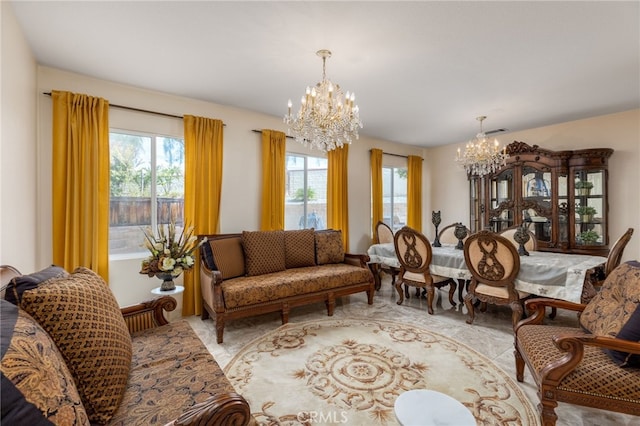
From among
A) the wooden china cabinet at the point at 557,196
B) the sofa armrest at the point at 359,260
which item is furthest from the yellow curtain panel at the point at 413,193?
the sofa armrest at the point at 359,260

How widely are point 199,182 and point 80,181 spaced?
1124 mm

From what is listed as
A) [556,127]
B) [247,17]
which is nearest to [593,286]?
[556,127]

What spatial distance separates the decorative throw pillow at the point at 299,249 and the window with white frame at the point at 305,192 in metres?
0.58

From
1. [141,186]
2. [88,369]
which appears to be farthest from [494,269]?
[141,186]

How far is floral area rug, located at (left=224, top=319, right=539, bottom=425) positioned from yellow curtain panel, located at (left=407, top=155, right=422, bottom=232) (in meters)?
3.41

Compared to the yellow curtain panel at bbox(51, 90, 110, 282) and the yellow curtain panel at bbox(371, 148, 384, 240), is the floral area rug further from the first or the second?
the yellow curtain panel at bbox(371, 148, 384, 240)

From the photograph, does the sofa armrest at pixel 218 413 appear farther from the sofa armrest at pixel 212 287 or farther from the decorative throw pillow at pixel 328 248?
the decorative throw pillow at pixel 328 248

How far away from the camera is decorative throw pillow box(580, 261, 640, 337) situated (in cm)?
157

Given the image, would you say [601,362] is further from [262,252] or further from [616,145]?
[616,145]

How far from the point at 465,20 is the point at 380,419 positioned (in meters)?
2.74

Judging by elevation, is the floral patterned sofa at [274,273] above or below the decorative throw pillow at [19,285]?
below

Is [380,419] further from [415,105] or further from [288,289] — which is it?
[415,105]

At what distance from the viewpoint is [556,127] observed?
4.70 metres

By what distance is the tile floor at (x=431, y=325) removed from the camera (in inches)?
86.9
